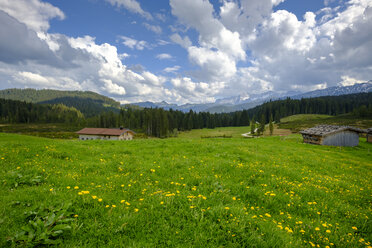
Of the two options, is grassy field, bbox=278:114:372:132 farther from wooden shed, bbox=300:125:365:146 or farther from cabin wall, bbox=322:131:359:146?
cabin wall, bbox=322:131:359:146

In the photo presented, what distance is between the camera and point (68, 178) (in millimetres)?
6617

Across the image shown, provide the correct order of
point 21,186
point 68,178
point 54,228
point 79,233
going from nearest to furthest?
point 54,228 → point 79,233 → point 21,186 → point 68,178

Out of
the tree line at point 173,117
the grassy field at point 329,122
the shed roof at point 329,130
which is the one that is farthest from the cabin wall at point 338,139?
the tree line at point 173,117

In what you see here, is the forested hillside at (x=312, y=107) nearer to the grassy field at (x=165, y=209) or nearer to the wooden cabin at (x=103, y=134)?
the wooden cabin at (x=103, y=134)

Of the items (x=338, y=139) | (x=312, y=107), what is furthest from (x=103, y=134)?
(x=312, y=107)

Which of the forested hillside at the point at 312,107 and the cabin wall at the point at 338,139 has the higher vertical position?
the forested hillside at the point at 312,107

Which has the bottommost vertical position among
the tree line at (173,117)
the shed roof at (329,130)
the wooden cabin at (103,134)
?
the wooden cabin at (103,134)

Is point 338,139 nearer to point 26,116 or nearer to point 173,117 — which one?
point 173,117

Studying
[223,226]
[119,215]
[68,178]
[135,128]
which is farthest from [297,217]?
[135,128]

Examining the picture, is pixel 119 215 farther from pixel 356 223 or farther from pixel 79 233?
pixel 356 223

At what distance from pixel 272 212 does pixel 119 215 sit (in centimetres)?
501

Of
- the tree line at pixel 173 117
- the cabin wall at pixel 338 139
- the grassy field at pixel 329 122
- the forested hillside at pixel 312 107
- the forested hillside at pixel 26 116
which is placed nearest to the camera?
the cabin wall at pixel 338 139

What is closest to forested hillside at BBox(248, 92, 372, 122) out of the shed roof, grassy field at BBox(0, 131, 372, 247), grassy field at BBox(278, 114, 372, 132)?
grassy field at BBox(278, 114, 372, 132)

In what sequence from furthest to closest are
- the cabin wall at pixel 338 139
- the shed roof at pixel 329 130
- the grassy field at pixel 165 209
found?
the cabin wall at pixel 338 139 → the shed roof at pixel 329 130 → the grassy field at pixel 165 209
